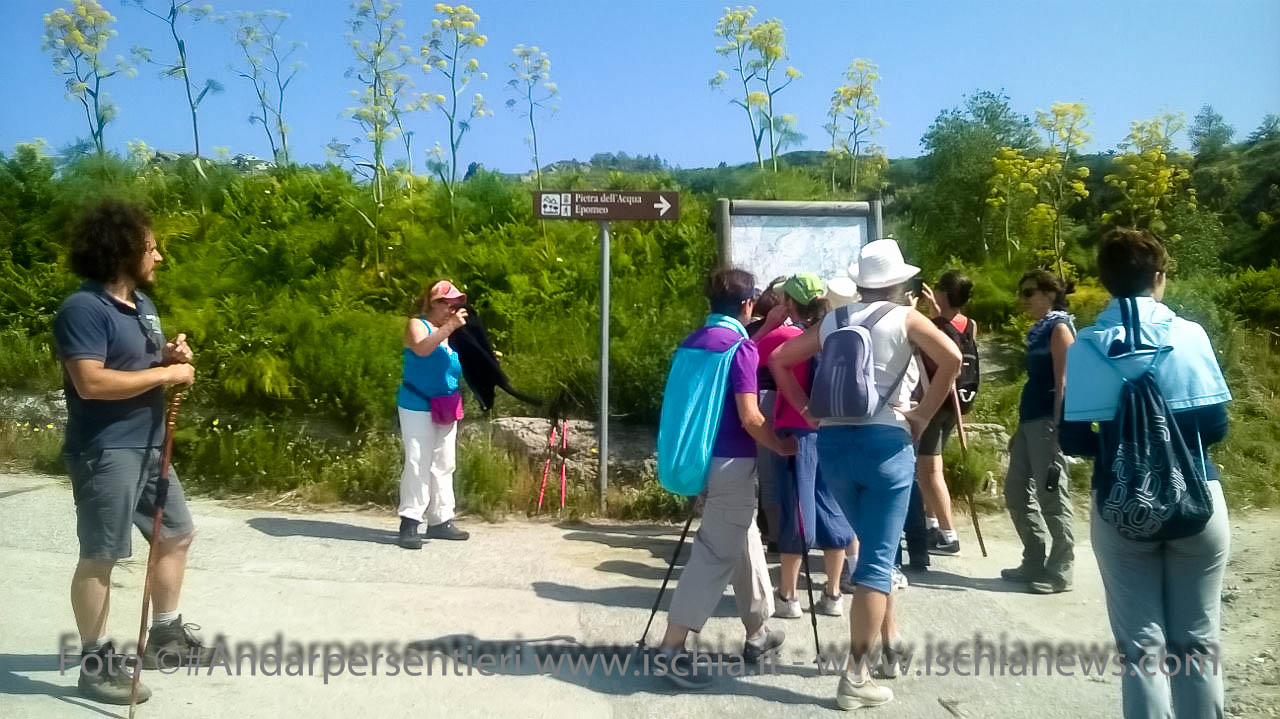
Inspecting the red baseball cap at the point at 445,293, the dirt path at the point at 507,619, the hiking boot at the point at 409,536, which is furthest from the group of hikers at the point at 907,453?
the hiking boot at the point at 409,536

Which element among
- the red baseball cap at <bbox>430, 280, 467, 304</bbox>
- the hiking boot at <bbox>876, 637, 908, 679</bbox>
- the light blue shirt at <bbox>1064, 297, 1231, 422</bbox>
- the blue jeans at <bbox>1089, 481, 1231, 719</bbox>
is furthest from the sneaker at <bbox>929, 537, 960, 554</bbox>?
the red baseball cap at <bbox>430, 280, 467, 304</bbox>

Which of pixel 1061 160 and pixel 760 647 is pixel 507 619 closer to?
pixel 760 647

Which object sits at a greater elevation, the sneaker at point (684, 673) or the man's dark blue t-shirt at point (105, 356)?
the man's dark blue t-shirt at point (105, 356)

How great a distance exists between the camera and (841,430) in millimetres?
4051

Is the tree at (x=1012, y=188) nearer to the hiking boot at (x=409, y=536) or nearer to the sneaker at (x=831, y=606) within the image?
the sneaker at (x=831, y=606)

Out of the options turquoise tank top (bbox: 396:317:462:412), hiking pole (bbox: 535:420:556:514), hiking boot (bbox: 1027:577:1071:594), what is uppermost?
turquoise tank top (bbox: 396:317:462:412)

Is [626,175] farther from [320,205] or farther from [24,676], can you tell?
[24,676]

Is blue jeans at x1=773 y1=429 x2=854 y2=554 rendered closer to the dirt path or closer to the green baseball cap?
the dirt path

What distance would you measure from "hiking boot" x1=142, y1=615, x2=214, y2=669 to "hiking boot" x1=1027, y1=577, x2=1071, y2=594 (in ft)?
14.4

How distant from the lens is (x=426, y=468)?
657 cm

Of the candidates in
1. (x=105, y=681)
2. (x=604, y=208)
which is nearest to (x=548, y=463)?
(x=604, y=208)

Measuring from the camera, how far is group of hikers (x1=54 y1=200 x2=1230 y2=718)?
3.24 m

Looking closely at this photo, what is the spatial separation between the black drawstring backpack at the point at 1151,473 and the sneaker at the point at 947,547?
336cm

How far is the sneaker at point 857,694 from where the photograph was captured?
4.09m
